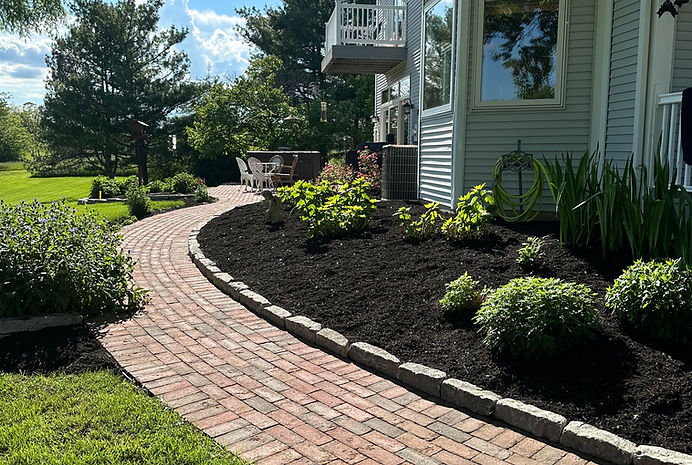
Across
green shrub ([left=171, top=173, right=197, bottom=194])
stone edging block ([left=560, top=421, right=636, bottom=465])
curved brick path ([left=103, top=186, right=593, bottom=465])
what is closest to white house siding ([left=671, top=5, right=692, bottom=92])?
stone edging block ([left=560, top=421, right=636, bottom=465])

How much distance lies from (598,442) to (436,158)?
576 centimetres

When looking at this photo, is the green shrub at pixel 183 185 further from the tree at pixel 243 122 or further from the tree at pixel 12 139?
the tree at pixel 12 139

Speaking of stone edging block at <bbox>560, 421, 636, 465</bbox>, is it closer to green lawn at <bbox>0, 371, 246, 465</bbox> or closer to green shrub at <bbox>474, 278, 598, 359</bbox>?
green shrub at <bbox>474, 278, 598, 359</bbox>

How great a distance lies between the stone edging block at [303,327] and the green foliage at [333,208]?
2236 millimetres

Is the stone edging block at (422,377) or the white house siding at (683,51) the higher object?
the white house siding at (683,51)

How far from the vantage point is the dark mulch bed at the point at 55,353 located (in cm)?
372

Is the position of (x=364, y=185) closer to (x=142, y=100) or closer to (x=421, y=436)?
(x=421, y=436)

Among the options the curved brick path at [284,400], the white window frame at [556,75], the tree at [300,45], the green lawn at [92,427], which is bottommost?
the curved brick path at [284,400]

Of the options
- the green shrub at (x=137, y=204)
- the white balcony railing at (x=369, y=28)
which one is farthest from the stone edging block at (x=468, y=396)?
the white balcony railing at (x=369, y=28)

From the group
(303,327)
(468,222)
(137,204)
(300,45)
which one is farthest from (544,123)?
(300,45)

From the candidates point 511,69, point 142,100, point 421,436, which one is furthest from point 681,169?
point 142,100

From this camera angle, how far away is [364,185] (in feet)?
24.3

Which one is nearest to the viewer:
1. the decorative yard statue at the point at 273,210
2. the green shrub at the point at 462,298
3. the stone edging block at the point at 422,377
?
the stone edging block at the point at 422,377

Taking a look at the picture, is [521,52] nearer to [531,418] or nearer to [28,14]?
[531,418]
